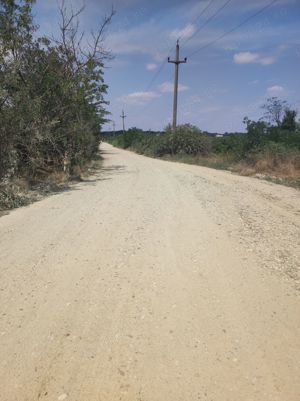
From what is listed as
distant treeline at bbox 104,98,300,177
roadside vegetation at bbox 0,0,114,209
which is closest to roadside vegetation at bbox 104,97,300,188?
distant treeline at bbox 104,98,300,177

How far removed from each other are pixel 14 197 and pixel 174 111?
77.8 feet

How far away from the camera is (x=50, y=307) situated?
3576 millimetres

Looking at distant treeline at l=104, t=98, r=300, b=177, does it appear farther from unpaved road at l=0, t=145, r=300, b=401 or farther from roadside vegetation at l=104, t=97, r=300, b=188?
unpaved road at l=0, t=145, r=300, b=401

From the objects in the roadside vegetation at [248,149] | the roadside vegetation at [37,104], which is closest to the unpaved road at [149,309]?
the roadside vegetation at [37,104]

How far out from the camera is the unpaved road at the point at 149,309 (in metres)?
2.57

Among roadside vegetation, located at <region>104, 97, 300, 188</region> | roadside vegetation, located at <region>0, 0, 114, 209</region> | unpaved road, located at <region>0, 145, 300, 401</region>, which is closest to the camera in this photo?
unpaved road, located at <region>0, 145, 300, 401</region>

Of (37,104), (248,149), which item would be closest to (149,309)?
(37,104)

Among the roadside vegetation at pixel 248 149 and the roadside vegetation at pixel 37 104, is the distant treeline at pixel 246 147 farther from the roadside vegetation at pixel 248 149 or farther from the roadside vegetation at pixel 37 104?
the roadside vegetation at pixel 37 104

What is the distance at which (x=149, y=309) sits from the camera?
3533 millimetres

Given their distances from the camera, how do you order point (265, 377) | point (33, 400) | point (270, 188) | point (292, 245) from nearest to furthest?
point (33, 400) < point (265, 377) < point (292, 245) < point (270, 188)

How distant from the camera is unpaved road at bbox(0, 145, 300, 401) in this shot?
2.57 meters

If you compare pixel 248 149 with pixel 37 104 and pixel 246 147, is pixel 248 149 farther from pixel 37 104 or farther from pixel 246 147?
pixel 37 104

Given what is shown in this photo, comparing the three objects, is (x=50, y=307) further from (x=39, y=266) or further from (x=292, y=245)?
(x=292, y=245)

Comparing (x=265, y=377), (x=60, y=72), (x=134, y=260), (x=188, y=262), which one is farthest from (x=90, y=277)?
(x=60, y=72)
